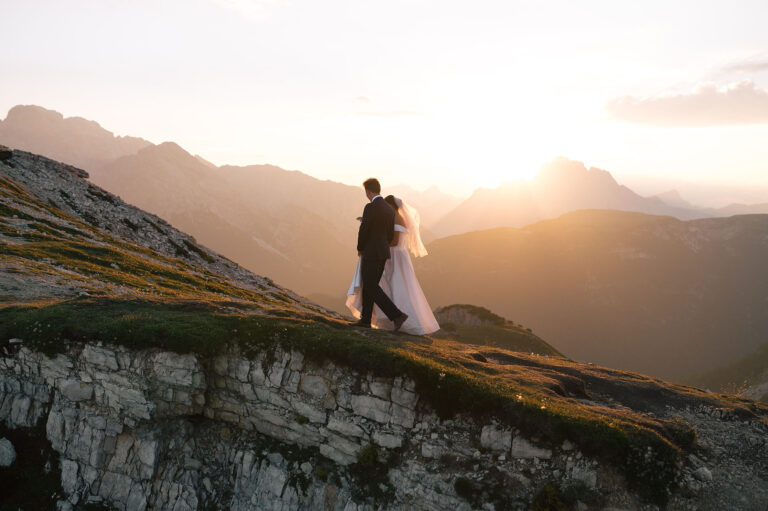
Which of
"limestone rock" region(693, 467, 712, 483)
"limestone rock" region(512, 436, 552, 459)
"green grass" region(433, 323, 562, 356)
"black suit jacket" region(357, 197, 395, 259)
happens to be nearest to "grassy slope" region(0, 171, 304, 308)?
"black suit jacket" region(357, 197, 395, 259)

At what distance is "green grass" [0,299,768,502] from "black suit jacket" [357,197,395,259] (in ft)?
9.80

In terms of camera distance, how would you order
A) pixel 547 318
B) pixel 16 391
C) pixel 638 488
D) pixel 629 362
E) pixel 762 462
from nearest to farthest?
pixel 638 488
pixel 762 462
pixel 16 391
pixel 629 362
pixel 547 318

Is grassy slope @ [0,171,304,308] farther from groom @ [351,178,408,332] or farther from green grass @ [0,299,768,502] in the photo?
groom @ [351,178,408,332]

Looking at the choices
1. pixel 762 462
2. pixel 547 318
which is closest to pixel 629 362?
pixel 547 318

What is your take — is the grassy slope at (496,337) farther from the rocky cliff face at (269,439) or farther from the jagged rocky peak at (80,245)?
the rocky cliff face at (269,439)

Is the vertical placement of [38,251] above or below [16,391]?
above

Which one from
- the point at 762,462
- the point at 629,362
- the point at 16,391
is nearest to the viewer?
the point at 762,462

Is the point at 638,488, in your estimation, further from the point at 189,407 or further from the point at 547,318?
the point at 547,318

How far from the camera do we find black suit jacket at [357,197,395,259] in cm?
1659

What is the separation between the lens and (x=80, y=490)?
46.6 feet

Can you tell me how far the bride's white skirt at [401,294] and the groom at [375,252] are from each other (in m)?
0.63

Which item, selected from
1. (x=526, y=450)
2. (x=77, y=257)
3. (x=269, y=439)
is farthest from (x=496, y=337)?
(x=526, y=450)

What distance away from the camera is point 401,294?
17.8 m

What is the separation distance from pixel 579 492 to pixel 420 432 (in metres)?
4.34
